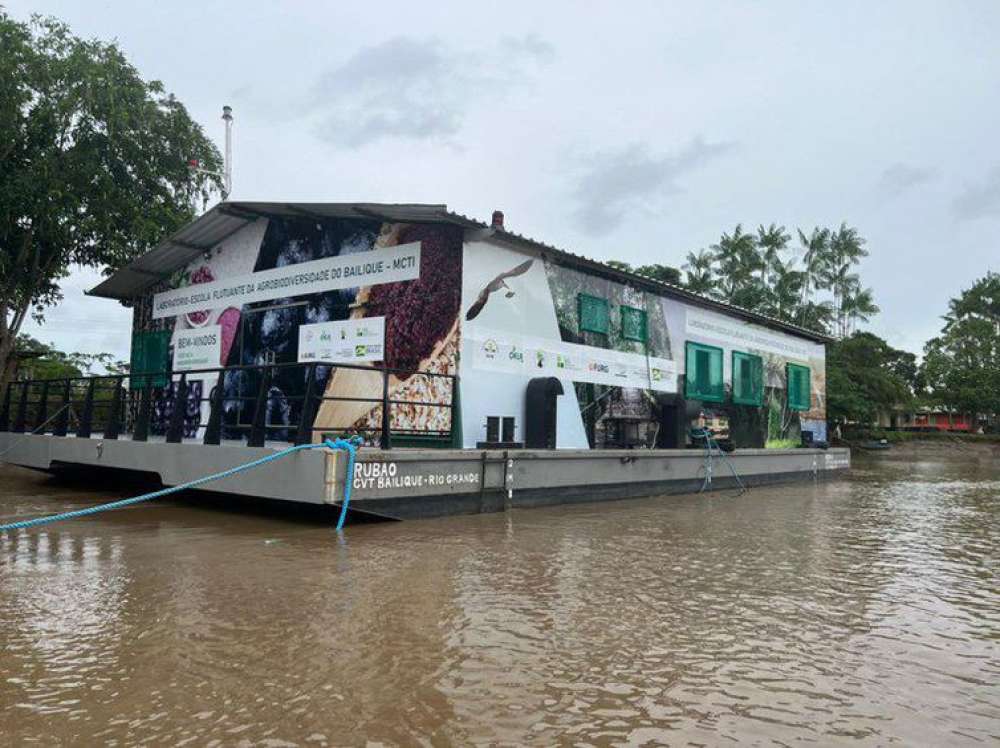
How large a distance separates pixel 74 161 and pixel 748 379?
1628 centimetres

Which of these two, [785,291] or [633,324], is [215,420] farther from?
[785,291]

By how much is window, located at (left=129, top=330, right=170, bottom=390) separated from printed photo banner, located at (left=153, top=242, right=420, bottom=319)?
530 millimetres

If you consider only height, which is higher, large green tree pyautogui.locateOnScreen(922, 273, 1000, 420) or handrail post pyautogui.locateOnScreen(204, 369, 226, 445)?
large green tree pyautogui.locateOnScreen(922, 273, 1000, 420)

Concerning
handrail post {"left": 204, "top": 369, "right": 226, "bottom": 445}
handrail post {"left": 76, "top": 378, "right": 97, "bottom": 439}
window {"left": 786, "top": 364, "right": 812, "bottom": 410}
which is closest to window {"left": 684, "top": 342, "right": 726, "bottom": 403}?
window {"left": 786, "top": 364, "right": 812, "bottom": 410}

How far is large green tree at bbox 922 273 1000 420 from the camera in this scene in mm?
50844

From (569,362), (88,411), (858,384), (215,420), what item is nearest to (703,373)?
(569,362)

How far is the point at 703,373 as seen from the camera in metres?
16.4

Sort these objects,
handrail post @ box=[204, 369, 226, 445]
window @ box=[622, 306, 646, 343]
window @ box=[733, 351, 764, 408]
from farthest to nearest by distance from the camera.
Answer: window @ box=[733, 351, 764, 408] < window @ box=[622, 306, 646, 343] < handrail post @ box=[204, 369, 226, 445]

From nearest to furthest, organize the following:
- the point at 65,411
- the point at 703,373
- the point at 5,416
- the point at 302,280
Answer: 1. the point at 65,411
2. the point at 302,280
3. the point at 5,416
4. the point at 703,373

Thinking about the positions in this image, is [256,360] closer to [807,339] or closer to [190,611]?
[190,611]

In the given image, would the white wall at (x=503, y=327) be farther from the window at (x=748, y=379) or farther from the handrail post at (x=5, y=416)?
the handrail post at (x=5, y=416)

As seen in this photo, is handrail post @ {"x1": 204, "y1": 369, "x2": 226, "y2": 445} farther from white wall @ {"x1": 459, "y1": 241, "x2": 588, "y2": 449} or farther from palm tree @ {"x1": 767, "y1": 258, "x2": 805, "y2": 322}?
palm tree @ {"x1": 767, "y1": 258, "x2": 805, "y2": 322}

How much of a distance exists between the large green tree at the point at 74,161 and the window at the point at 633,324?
11.1m

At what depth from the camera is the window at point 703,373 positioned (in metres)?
15.9
